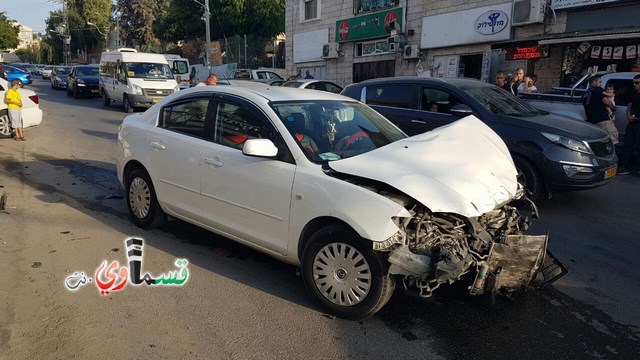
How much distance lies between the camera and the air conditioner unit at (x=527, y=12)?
579 inches

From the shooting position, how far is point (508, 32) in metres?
15.9

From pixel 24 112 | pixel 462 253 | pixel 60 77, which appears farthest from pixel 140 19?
pixel 462 253

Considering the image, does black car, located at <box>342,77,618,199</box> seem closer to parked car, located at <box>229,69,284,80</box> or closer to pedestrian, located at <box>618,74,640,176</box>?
pedestrian, located at <box>618,74,640,176</box>

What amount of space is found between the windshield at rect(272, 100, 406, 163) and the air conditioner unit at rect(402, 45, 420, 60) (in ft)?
51.9

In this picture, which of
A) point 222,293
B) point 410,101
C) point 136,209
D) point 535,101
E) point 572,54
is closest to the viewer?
point 222,293

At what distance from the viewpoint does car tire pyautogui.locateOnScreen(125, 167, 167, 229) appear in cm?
516

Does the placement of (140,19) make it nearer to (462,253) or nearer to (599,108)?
(599,108)

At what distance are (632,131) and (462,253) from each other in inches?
318

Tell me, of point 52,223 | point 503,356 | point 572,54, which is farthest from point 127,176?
point 572,54

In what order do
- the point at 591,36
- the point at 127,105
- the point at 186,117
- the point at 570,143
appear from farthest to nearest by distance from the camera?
the point at 127,105 → the point at 591,36 → the point at 570,143 → the point at 186,117

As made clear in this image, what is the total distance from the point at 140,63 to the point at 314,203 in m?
17.3

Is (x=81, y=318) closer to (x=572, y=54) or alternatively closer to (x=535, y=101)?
(x=535, y=101)

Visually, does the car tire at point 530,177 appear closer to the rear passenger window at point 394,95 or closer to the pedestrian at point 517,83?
the rear passenger window at point 394,95

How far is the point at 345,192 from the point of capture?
3.32m
